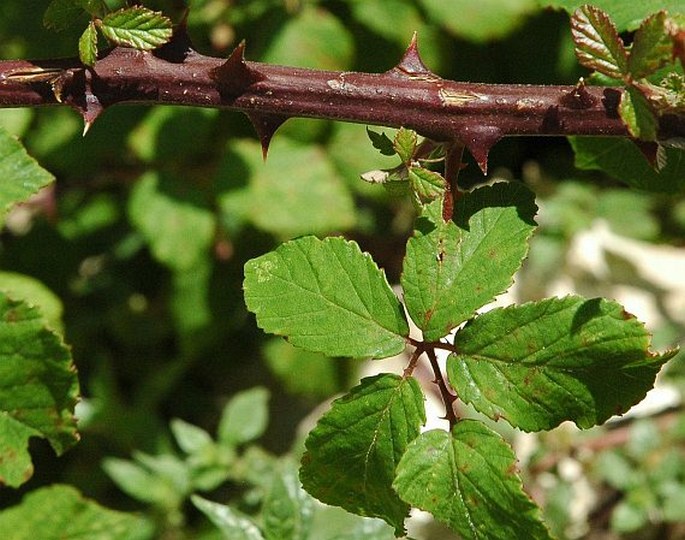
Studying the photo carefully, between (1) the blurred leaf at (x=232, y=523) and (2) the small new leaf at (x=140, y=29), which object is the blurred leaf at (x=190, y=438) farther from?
(2) the small new leaf at (x=140, y=29)

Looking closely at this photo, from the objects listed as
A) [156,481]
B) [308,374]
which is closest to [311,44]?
[308,374]

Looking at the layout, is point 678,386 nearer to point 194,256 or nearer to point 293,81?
point 194,256

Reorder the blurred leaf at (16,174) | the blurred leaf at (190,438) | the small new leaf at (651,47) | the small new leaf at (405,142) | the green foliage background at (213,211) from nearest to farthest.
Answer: the small new leaf at (651,47) → the small new leaf at (405,142) → the blurred leaf at (16,174) → the blurred leaf at (190,438) → the green foliage background at (213,211)

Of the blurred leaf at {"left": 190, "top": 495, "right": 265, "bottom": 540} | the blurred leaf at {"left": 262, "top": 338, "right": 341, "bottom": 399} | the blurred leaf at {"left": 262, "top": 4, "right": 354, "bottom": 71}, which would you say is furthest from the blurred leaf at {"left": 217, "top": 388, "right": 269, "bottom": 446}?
the blurred leaf at {"left": 262, "top": 4, "right": 354, "bottom": 71}

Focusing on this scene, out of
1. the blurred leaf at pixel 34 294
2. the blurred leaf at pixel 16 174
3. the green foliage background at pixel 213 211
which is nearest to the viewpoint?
the blurred leaf at pixel 16 174

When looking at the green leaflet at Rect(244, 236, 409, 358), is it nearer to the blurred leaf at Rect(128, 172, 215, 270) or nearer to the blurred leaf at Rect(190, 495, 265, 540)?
the blurred leaf at Rect(190, 495, 265, 540)

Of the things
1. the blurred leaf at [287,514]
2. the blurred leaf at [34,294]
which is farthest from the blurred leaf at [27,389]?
the blurred leaf at [34,294]

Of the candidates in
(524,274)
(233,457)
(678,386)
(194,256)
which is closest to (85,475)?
(233,457)
